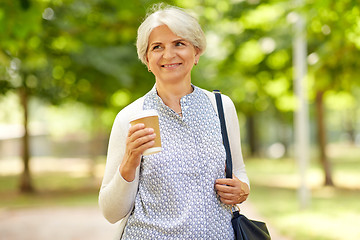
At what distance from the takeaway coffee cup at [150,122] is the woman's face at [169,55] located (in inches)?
11.7

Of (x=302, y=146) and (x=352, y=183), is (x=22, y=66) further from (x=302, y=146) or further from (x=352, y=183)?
(x=352, y=183)

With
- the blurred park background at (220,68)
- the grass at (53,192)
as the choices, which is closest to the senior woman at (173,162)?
the blurred park background at (220,68)

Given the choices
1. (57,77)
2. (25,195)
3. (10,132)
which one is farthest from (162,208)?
(10,132)

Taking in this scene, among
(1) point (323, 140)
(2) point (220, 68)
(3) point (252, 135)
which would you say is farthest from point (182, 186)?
(3) point (252, 135)

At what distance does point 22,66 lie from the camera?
51.1 feet

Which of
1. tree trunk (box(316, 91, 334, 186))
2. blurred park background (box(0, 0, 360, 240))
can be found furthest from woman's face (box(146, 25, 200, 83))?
tree trunk (box(316, 91, 334, 186))

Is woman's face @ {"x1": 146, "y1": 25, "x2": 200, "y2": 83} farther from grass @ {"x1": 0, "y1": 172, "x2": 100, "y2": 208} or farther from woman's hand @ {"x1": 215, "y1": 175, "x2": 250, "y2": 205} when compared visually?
grass @ {"x1": 0, "y1": 172, "x2": 100, "y2": 208}

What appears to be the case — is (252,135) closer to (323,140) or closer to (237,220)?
(323,140)

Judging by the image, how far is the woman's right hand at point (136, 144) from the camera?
1.93 m

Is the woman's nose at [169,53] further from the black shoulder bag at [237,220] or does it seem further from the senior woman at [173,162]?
the black shoulder bag at [237,220]

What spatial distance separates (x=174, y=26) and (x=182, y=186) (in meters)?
0.67

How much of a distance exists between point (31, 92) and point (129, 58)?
391 centimetres

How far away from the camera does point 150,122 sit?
77.3 inches

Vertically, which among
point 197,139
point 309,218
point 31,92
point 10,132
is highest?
point 10,132
